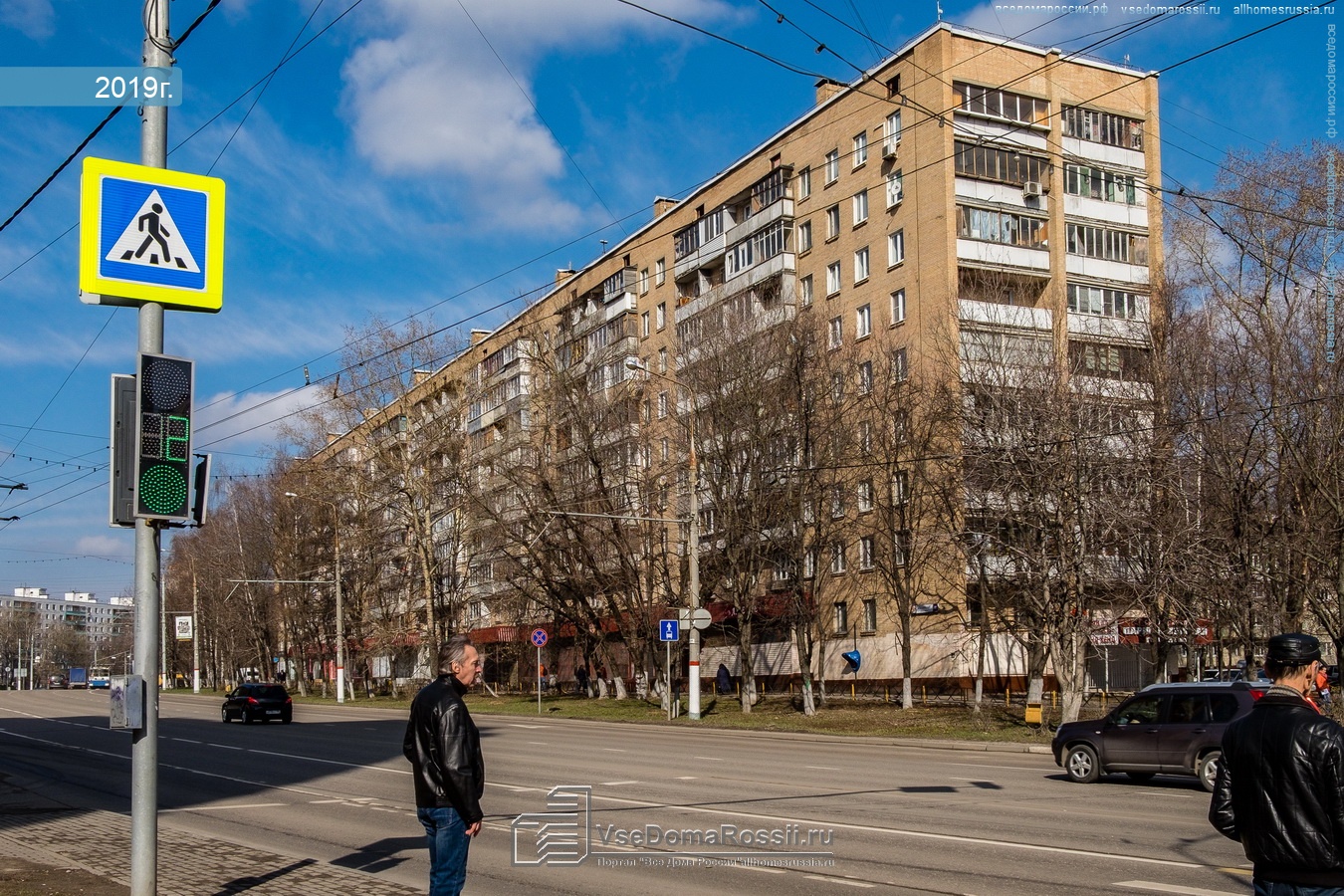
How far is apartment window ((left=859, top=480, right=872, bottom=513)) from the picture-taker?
4176cm

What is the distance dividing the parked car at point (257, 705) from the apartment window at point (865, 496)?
2041 centimetres

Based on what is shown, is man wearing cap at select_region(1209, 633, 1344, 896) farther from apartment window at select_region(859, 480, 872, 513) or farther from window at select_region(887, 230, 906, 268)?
window at select_region(887, 230, 906, 268)

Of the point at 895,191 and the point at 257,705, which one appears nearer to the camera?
the point at 257,705

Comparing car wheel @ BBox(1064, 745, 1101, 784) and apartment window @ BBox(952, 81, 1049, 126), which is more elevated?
apartment window @ BBox(952, 81, 1049, 126)

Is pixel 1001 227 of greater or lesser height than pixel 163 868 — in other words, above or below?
above

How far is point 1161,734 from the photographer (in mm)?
18312

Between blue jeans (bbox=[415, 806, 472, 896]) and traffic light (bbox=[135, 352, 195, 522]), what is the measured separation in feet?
8.47

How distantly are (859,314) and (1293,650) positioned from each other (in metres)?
48.6

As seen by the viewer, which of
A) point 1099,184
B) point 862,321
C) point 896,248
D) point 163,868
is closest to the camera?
point 163,868

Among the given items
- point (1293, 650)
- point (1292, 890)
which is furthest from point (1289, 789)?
point (1293, 650)

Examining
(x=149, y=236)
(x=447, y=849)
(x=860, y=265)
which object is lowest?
(x=447, y=849)

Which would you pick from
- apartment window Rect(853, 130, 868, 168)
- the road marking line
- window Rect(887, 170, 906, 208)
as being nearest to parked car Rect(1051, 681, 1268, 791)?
the road marking line

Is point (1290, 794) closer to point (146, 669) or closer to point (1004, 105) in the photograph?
point (146, 669)

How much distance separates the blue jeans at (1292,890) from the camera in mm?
4664
